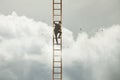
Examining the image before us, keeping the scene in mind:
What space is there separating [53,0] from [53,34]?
2509mm

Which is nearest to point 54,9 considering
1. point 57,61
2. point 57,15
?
point 57,15

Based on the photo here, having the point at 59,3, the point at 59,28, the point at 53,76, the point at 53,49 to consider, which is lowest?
the point at 53,76

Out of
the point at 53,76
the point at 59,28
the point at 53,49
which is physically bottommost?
the point at 53,76

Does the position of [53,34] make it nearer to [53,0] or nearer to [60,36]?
[60,36]

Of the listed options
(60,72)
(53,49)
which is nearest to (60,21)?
(53,49)

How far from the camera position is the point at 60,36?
1009 inches

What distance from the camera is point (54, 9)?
82.0 ft

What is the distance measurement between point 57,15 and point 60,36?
5.62 ft

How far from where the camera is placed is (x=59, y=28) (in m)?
25.3

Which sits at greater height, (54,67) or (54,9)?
(54,9)

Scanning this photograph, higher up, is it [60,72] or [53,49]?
[53,49]

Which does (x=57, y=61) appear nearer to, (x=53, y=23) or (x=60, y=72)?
(x=60, y=72)

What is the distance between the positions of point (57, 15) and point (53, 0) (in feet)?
4.08

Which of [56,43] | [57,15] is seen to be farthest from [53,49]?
[57,15]
